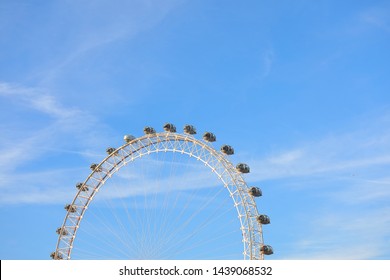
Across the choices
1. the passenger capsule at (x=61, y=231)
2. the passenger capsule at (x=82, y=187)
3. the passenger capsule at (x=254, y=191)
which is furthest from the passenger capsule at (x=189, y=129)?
the passenger capsule at (x=61, y=231)

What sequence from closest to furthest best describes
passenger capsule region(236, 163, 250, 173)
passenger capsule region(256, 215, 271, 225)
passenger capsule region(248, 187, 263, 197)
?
passenger capsule region(256, 215, 271, 225) → passenger capsule region(248, 187, 263, 197) → passenger capsule region(236, 163, 250, 173)

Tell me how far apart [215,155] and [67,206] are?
2586 centimetres

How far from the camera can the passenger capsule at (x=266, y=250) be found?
55594mm

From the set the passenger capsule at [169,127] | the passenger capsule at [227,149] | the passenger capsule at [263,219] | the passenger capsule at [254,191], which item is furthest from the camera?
the passenger capsule at [169,127]

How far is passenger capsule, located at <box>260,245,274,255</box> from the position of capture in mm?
55594

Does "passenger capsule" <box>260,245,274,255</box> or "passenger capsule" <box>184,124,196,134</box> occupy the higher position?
"passenger capsule" <box>184,124,196,134</box>

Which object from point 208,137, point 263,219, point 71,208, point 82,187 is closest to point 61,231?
point 71,208

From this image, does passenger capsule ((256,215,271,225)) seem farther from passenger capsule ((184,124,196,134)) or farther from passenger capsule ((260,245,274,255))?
passenger capsule ((184,124,196,134))

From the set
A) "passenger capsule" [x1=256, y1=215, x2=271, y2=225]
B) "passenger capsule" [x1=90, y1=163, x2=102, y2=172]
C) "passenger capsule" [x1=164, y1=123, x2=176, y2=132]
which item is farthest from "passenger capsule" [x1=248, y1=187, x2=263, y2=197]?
"passenger capsule" [x1=90, y1=163, x2=102, y2=172]

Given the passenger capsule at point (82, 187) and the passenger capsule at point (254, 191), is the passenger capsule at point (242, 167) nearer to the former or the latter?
the passenger capsule at point (254, 191)

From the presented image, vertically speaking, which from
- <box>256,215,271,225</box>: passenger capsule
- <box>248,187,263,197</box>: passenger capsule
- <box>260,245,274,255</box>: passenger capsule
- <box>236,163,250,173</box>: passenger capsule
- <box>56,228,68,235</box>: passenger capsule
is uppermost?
<box>236,163,250,173</box>: passenger capsule
